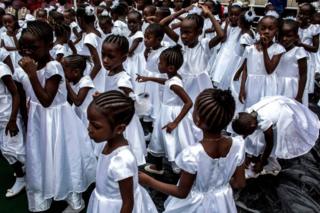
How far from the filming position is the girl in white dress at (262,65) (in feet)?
11.4

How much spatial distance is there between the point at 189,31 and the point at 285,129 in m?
1.24

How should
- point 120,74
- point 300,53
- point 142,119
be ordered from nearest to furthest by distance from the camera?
point 120,74 < point 300,53 < point 142,119

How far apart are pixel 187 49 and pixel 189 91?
1.42 feet

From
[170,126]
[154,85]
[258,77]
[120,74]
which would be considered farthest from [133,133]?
[258,77]

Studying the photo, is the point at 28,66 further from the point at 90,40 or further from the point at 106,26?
the point at 106,26

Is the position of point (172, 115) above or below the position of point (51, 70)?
below

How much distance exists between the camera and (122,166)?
66.5 inches

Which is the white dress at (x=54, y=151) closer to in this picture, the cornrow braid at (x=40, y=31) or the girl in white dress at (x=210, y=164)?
the cornrow braid at (x=40, y=31)

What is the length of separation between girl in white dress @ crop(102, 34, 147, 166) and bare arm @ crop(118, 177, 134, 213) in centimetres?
94

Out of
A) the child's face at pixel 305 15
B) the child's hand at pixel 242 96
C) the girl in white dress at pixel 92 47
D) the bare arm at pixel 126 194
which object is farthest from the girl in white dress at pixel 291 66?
the bare arm at pixel 126 194

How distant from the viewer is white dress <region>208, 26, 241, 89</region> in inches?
210

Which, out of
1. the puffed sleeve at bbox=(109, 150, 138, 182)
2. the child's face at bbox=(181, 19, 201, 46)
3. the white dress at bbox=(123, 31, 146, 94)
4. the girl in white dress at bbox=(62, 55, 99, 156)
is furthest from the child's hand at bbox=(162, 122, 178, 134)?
the white dress at bbox=(123, 31, 146, 94)

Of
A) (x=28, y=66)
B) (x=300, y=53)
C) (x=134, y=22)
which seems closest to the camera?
(x=28, y=66)

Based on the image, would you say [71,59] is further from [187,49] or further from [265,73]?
[265,73]
